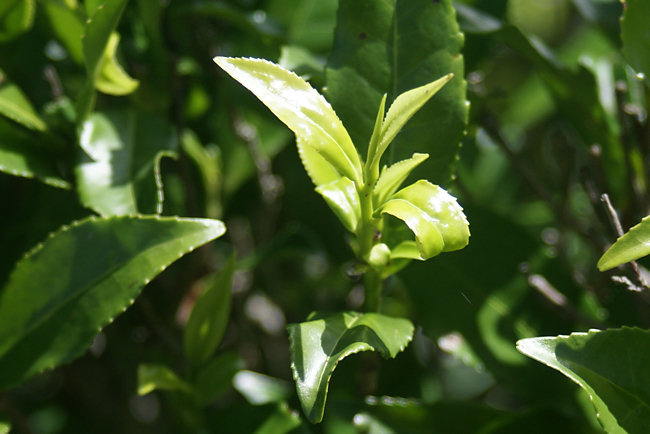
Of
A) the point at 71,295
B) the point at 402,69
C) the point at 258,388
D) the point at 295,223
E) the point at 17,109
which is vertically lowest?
the point at 258,388

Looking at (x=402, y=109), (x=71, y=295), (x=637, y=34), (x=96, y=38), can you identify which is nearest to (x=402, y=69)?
(x=402, y=109)

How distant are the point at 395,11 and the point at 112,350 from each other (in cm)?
81

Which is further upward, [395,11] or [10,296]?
[395,11]

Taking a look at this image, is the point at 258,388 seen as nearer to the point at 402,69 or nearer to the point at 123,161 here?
the point at 123,161

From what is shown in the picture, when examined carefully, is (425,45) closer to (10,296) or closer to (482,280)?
(482,280)

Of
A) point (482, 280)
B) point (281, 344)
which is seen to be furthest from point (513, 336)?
point (281, 344)

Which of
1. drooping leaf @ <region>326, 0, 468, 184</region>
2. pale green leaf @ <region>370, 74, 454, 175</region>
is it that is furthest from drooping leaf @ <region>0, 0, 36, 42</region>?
pale green leaf @ <region>370, 74, 454, 175</region>

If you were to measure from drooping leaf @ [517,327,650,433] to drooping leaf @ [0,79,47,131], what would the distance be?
2.24 ft

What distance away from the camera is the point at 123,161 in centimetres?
91

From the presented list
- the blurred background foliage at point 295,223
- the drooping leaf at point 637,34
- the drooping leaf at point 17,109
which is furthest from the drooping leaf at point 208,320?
the drooping leaf at point 637,34

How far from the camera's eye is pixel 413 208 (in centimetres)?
65

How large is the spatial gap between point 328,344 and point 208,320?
274 millimetres

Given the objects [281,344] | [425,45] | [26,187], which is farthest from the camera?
[281,344]

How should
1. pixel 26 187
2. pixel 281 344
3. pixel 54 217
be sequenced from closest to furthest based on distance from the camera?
pixel 54 217
pixel 26 187
pixel 281 344
